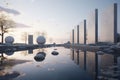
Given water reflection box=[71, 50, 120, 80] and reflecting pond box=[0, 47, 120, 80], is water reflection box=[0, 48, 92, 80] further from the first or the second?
water reflection box=[71, 50, 120, 80]

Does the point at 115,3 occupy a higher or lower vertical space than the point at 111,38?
higher

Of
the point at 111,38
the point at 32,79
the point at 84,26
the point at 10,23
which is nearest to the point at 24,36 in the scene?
the point at 84,26

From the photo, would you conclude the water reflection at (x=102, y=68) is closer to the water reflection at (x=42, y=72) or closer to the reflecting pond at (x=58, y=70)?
the reflecting pond at (x=58, y=70)

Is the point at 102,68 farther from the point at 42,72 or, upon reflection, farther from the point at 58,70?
the point at 42,72

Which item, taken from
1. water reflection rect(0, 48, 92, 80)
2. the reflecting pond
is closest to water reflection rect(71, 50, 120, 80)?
the reflecting pond

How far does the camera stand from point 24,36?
188 m

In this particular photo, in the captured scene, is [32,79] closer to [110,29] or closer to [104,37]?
[110,29]

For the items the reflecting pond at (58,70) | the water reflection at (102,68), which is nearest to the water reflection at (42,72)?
the reflecting pond at (58,70)

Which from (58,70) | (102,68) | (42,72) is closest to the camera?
(42,72)

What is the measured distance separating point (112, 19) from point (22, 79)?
8667cm

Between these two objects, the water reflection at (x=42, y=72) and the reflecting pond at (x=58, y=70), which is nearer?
the water reflection at (x=42, y=72)

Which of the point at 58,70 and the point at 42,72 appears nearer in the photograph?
the point at 42,72

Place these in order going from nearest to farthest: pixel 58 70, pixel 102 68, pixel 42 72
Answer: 1. pixel 42 72
2. pixel 58 70
3. pixel 102 68

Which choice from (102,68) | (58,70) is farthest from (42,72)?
(102,68)
